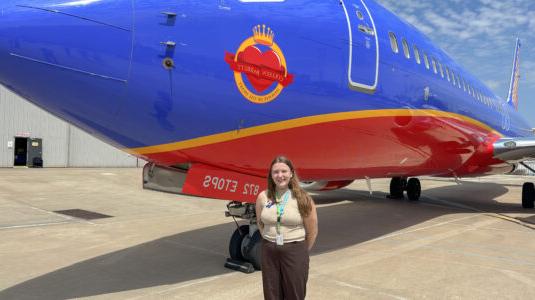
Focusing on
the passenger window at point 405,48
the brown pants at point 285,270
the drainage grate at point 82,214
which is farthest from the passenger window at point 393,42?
the drainage grate at point 82,214

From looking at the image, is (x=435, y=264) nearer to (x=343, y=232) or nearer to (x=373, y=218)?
(x=343, y=232)

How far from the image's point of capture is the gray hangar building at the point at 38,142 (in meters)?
25.1

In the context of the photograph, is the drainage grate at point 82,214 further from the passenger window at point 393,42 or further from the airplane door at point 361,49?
the passenger window at point 393,42

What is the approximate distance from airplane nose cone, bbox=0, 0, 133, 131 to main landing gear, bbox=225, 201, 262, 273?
2.05 metres

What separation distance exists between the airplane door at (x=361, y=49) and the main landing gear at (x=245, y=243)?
1.85 metres

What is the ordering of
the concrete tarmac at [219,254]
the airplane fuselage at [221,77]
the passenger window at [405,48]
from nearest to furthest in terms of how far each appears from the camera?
1. the airplane fuselage at [221,77]
2. the concrete tarmac at [219,254]
3. the passenger window at [405,48]

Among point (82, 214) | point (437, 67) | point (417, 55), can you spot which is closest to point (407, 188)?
point (437, 67)

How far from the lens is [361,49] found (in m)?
5.06

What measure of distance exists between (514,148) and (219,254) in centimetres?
768

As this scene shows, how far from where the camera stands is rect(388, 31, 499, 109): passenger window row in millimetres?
5992

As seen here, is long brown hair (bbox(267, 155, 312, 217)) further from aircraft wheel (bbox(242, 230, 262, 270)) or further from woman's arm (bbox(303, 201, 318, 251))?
aircraft wheel (bbox(242, 230, 262, 270))

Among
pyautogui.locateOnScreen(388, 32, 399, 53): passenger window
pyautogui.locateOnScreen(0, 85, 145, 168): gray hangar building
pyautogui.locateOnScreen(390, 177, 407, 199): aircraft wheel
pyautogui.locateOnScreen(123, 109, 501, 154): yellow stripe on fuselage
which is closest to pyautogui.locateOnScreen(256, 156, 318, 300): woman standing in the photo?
pyautogui.locateOnScreen(123, 109, 501, 154): yellow stripe on fuselage

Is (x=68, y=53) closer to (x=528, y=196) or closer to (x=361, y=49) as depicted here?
(x=361, y=49)

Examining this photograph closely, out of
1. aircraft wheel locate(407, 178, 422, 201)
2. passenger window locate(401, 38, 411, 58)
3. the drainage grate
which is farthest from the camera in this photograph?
aircraft wheel locate(407, 178, 422, 201)
